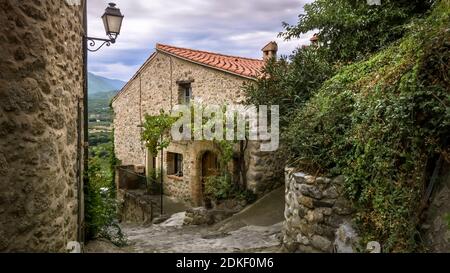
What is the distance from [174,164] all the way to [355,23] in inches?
309

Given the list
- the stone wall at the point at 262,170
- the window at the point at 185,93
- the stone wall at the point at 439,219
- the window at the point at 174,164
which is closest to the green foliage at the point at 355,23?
the stone wall at the point at 262,170

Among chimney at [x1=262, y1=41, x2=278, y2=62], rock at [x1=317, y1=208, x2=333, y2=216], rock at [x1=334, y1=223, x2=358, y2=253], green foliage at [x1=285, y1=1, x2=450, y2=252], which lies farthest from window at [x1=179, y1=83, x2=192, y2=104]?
rock at [x1=334, y1=223, x2=358, y2=253]

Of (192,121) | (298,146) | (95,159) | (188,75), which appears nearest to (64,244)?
(95,159)

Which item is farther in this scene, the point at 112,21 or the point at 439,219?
the point at 112,21

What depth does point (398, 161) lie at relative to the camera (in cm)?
371

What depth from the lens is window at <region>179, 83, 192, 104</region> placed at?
1286 centimetres

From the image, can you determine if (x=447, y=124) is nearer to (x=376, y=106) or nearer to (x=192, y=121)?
(x=376, y=106)

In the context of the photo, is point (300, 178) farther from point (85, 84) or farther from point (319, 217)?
point (85, 84)

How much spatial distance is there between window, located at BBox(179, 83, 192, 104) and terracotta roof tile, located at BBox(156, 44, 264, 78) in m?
1.01

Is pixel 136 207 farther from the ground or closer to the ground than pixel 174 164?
closer to the ground

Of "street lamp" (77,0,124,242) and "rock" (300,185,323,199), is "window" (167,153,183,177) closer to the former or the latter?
"street lamp" (77,0,124,242)

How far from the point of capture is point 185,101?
42.4 feet

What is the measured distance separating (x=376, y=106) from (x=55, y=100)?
3383 millimetres

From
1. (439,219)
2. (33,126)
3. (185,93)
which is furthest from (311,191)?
(185,93)
